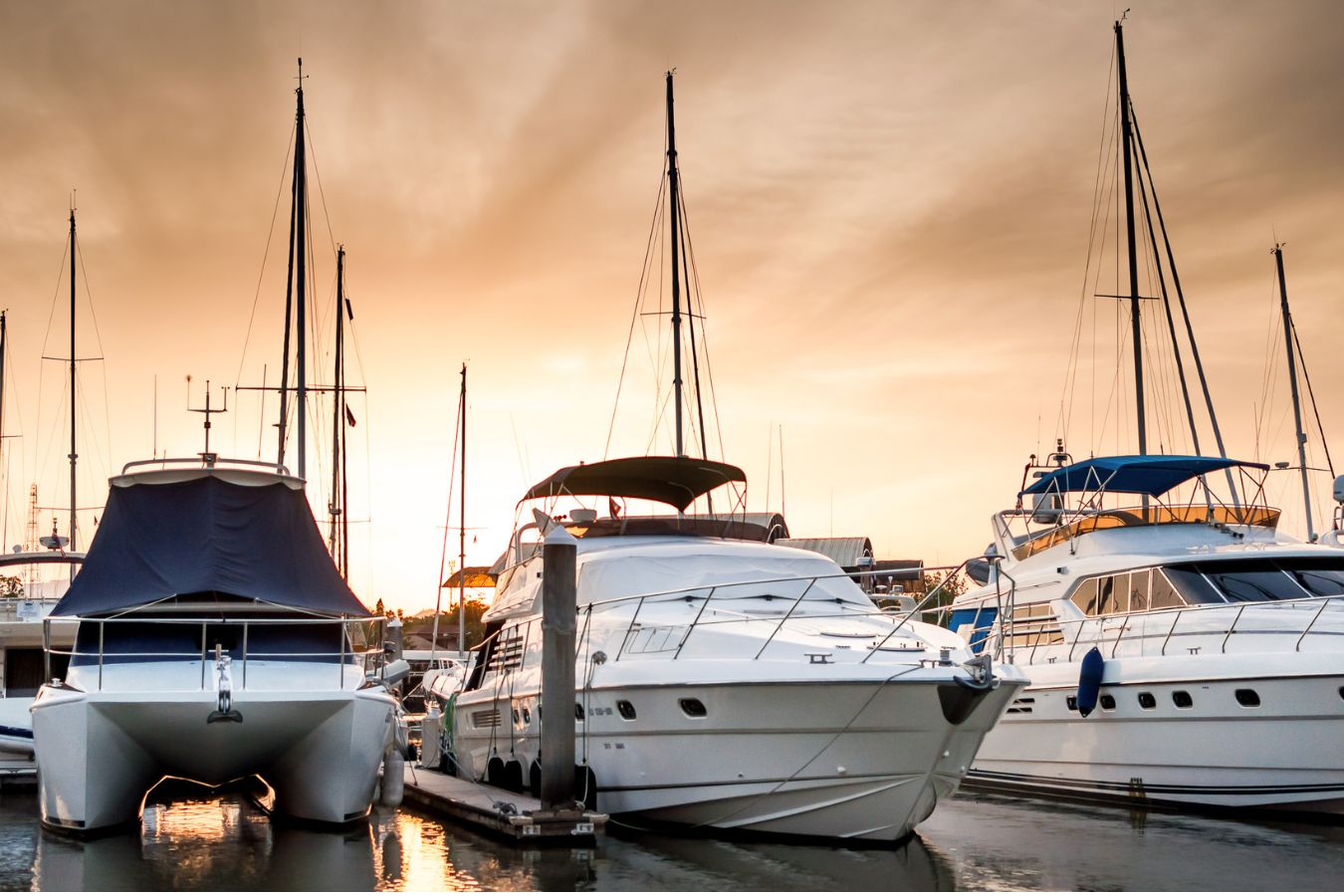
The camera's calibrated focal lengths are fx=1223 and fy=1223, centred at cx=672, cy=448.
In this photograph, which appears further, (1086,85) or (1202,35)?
(1086,85)

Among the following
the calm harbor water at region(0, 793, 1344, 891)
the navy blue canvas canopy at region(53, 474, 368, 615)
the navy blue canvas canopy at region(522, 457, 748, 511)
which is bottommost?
the calm harbor water at region(0, 793, 1344, 891)

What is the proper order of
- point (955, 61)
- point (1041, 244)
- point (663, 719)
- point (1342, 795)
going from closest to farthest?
point (663, 719) < point (1342, 795) < point (955, 61) < point (1041, 244)

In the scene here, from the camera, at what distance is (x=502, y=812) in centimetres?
1227

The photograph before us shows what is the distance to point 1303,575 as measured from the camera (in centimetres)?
1579

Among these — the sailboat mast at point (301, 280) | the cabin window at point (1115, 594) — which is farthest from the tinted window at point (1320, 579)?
the sailboat mast at point (301, 280)

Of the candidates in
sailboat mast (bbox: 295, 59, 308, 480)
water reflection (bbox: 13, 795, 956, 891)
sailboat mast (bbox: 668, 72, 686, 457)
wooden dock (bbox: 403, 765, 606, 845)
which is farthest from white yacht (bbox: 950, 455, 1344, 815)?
sailboat mast (bbox: 295, 59, 308, 480)

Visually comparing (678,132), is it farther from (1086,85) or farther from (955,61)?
(1086,85)

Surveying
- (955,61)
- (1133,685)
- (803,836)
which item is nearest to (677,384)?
(955,61)

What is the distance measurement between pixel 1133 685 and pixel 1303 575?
289 centimetres

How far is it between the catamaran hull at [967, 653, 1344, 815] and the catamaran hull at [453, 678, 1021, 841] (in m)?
3.87

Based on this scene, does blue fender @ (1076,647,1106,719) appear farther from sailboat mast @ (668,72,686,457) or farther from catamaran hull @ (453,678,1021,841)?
sailboat mast @ (668,72,686,457)

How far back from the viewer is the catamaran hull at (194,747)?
11242mm

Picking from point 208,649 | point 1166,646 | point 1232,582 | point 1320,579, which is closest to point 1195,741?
point 1166,646

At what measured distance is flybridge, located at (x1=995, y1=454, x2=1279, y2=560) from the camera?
17656mm
